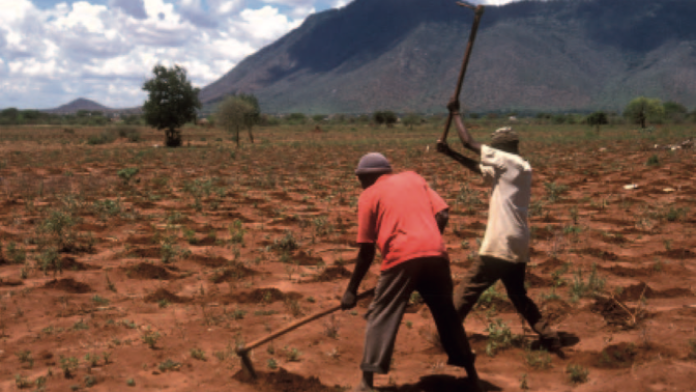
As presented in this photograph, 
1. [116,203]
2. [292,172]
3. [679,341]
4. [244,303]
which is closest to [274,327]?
[244,303]

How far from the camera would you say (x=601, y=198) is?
39.3 feet

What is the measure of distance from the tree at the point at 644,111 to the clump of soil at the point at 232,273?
5465 centimetres

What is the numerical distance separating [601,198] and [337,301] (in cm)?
786

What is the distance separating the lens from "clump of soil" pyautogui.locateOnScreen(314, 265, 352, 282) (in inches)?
272

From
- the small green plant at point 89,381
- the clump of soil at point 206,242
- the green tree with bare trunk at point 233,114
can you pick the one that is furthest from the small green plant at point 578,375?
the green tree with bare trunk at point 233,114

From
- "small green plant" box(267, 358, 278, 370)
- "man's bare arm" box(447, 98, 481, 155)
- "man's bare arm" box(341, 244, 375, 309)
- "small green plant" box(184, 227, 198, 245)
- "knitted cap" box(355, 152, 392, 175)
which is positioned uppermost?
"man's bare arm" box(447, 98, 481, 155)

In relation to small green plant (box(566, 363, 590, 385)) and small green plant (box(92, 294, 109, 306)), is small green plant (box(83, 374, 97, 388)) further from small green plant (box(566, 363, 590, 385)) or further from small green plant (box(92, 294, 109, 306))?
small green plant (box(566, 363, 590, 385))

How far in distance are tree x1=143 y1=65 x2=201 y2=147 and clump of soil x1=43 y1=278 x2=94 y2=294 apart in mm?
30981

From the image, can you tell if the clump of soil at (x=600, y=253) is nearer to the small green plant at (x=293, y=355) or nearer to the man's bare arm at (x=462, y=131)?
the man's bare arm at (x=462, y=131)

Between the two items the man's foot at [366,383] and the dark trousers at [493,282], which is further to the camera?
the dark trousers at [493,282]

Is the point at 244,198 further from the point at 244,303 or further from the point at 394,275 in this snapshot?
the point at 394,275

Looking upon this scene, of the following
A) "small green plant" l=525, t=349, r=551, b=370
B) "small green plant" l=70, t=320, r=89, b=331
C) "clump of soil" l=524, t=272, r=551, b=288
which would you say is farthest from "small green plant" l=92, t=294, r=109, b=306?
"clump of soil" l=524, t=272, r=551, b=288

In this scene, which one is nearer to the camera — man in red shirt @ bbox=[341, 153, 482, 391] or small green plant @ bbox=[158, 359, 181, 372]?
man in red shirt @ bbox=[341, 153, 482, 391]

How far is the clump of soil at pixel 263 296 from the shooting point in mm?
6142
